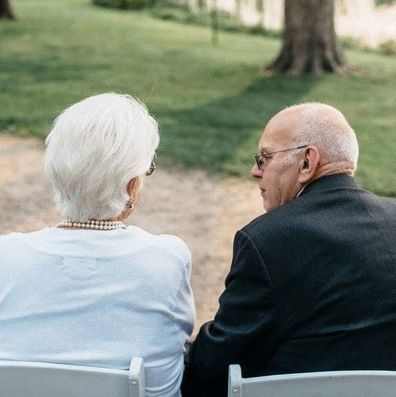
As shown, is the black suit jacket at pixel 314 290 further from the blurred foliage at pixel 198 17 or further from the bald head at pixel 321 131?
the blurred foliage at pixel 198 17

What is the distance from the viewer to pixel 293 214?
233 cm

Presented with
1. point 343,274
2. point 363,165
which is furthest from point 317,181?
point 363,165

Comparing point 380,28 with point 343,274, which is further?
point 380,28

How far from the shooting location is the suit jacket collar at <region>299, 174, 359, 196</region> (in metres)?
2.42

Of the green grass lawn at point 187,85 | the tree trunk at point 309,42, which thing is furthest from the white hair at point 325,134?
the tree trunk at point 309,42

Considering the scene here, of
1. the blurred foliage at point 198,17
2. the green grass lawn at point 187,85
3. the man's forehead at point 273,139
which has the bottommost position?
the blurred foliage at point 198,17

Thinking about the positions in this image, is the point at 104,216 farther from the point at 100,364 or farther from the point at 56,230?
the point at 100,364

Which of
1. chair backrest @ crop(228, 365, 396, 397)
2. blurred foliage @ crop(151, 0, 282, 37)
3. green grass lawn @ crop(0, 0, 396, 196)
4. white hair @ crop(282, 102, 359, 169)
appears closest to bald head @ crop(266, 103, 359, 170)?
white hair @ crop(282, 102, 359, 169)

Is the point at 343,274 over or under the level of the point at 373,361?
over

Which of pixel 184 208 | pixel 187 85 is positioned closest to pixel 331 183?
pixel 184 208

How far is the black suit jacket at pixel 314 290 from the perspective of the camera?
2.26 meters

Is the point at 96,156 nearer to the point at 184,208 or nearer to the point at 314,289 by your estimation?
the point at 314,289

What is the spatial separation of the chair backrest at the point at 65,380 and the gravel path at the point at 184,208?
2651 mm

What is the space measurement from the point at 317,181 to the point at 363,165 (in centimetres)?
470
